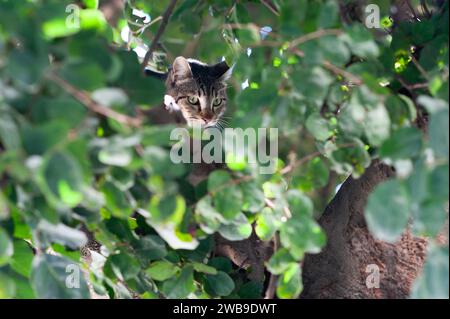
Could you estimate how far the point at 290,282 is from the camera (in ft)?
3.64

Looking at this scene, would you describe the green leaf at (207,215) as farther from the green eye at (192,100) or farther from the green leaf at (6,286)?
the green eye at (192,100)

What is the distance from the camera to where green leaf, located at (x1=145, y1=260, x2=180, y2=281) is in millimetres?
1265

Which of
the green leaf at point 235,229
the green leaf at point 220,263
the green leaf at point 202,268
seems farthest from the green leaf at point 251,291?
the green leaf at point 235,229

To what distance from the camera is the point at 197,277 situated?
53.3 inches

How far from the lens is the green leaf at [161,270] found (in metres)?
1.26

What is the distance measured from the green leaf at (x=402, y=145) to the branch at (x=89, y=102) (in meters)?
0.32

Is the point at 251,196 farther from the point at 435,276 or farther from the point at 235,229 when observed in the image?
the point at 435,276

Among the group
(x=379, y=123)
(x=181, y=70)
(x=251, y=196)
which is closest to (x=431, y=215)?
(x=379, y=123)

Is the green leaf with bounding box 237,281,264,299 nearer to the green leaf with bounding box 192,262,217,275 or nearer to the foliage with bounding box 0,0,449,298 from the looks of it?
the foliage with bounding box 0,0,449,298

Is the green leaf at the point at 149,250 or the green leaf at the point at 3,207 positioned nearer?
the green leaf at the point at 3,207

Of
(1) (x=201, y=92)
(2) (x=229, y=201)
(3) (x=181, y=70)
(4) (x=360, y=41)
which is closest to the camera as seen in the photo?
(4) (x=360, y=41)

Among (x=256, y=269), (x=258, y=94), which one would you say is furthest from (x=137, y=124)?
(x=256, y=269)

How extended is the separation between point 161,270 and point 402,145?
1.78 ft

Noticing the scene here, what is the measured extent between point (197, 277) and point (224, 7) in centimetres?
54
